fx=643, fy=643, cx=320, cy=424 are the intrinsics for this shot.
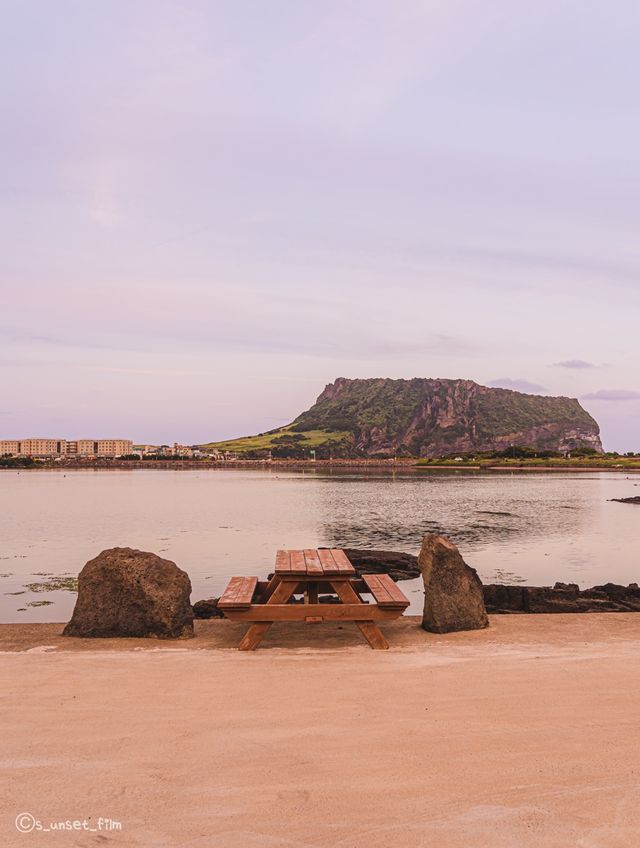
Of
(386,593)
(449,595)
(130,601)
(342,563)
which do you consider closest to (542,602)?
(449,595)

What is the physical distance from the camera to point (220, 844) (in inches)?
163

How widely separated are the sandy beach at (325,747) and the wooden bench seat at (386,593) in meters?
0.66

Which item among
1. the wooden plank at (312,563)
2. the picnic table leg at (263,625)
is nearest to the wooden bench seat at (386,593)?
the wooden plank at (312,563)

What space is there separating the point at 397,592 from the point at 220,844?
5898mm

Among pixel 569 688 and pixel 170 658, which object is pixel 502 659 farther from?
pixel 170 658

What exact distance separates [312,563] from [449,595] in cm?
253

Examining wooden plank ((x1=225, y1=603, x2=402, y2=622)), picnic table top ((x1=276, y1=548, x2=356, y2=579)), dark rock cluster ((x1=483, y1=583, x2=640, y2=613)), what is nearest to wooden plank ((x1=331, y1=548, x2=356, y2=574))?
picnic table top ((x1=276, y1=548, x2=356, y2=579))

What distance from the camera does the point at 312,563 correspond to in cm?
965

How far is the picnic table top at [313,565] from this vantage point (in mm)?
9078

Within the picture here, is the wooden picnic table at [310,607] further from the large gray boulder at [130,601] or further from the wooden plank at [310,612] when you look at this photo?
the large gray boulder at [130,601]

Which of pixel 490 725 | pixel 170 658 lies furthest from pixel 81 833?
pixel 170 658

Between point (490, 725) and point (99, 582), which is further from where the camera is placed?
point (99, 582)

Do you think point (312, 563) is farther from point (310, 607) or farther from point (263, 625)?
point (263, 625)

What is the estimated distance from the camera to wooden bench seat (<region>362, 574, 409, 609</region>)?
9.11 meters
